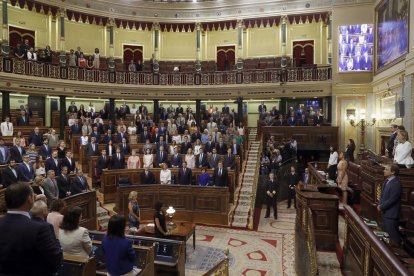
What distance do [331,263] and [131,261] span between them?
119 inches

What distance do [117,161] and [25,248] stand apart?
8546mm

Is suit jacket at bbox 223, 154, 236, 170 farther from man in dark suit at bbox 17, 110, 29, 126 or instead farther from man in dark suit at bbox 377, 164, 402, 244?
man in dark suit at bbox 17, 110, 29, 126

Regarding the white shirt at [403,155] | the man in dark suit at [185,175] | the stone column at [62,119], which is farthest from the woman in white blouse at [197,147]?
the stone column at [62,119]

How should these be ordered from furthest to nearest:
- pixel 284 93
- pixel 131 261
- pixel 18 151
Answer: pixel 284 93, pixel 18 151, pixel 131 261

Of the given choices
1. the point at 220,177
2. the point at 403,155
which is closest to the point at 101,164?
the point at 220,177

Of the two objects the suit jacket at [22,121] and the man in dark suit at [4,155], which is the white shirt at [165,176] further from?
the suit jacket at [22,121]

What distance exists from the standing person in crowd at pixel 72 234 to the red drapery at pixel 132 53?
1845 centimetres

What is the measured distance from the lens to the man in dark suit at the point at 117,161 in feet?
34.2

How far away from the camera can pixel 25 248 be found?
2.05 metres

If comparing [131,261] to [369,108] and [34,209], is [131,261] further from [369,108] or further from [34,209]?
[369,108]

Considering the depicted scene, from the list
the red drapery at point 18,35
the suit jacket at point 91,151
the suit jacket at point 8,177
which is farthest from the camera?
the red drapery at point 18,35

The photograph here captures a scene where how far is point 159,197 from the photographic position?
31.9 ft

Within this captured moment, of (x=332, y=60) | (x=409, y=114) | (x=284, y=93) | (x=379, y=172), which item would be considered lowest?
(x=379, y=172)

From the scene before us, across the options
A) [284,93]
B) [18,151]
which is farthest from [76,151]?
[284,93]
